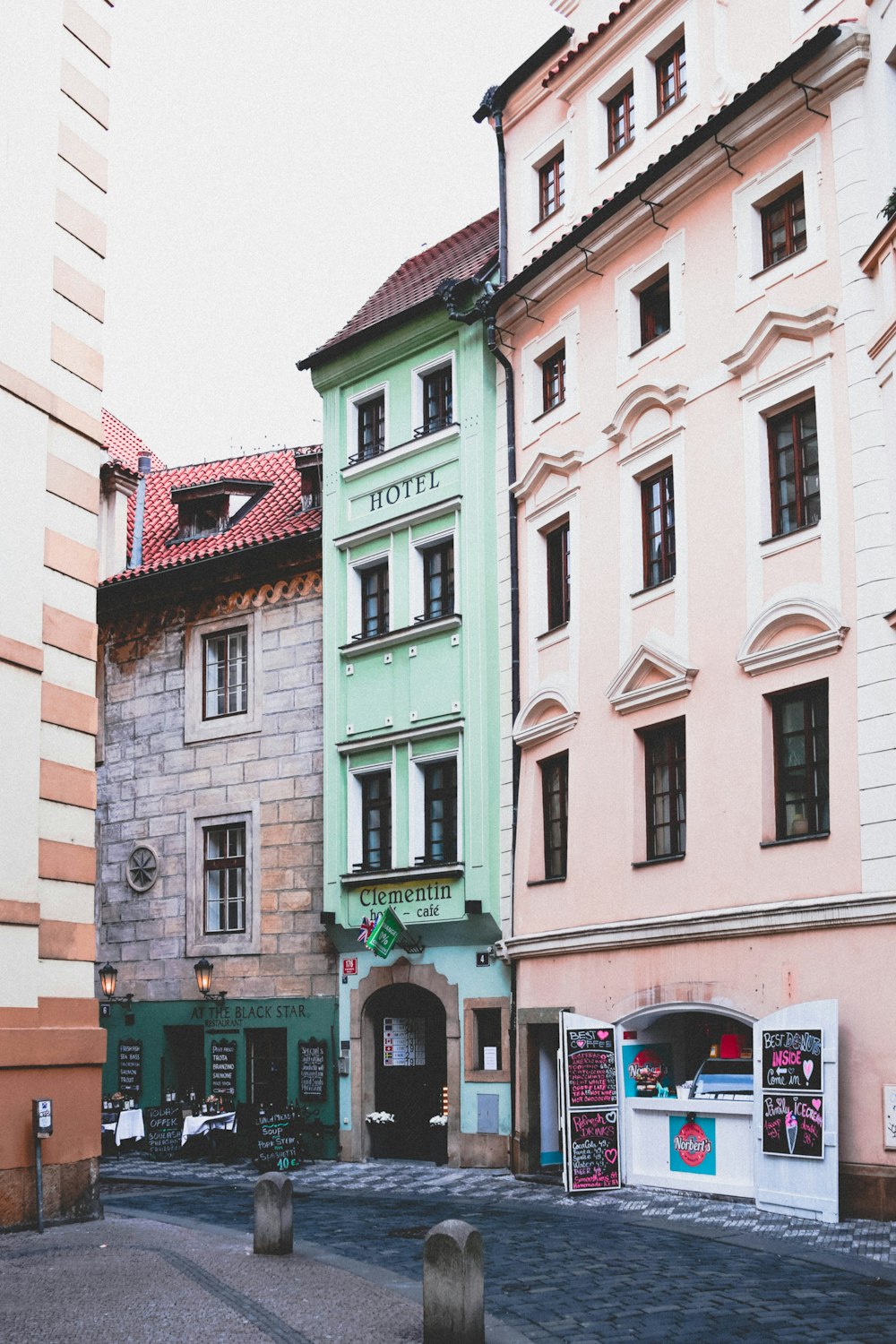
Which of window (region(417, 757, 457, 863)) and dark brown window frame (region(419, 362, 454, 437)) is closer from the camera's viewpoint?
window (region(417, 757, 457, 863))

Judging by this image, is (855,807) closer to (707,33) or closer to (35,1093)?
(35,1093)

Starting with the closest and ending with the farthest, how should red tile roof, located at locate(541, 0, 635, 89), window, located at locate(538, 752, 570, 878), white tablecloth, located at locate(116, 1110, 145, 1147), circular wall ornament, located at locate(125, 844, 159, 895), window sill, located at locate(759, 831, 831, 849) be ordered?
window sill, located at locate(759, 831, 831, 849)
window, located at locate(538, 752, 570, 878)
red tile roof, located at locate(541, 0, 635, 89)
white tablecloth, located at locate(116, 1110, 145, 1147)
circular wall ornament, located at locate(125, 844, 159, 895)

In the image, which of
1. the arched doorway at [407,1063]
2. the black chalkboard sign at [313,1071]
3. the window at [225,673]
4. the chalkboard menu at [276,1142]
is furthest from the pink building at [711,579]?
the window at [225,673]

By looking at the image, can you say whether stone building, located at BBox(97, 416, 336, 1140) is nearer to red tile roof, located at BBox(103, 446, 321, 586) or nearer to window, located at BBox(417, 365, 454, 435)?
red tile roof, located at BBox(103, 446, 321, 586)

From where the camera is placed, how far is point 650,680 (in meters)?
20.6

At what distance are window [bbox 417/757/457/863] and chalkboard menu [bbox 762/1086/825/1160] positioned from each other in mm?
8347

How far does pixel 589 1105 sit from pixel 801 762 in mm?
5096

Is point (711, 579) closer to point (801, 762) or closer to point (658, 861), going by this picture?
point (801, 762)

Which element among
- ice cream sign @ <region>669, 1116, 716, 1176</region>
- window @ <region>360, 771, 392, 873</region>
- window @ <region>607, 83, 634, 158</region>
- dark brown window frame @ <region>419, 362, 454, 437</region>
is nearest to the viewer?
ice cream sign @ <region>669, 1116, 716, 1176</region>

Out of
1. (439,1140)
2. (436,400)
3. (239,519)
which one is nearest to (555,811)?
(439,1140)

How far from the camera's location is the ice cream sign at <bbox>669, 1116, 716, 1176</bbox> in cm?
1830

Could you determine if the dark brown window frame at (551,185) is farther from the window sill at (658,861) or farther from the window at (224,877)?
the window at (224,877)

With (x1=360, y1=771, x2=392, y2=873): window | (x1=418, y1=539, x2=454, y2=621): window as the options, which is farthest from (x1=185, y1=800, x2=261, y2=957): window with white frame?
(x1=418, y1=539, x2=454, y2=621): window

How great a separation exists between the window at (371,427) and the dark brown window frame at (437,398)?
1074 mm
